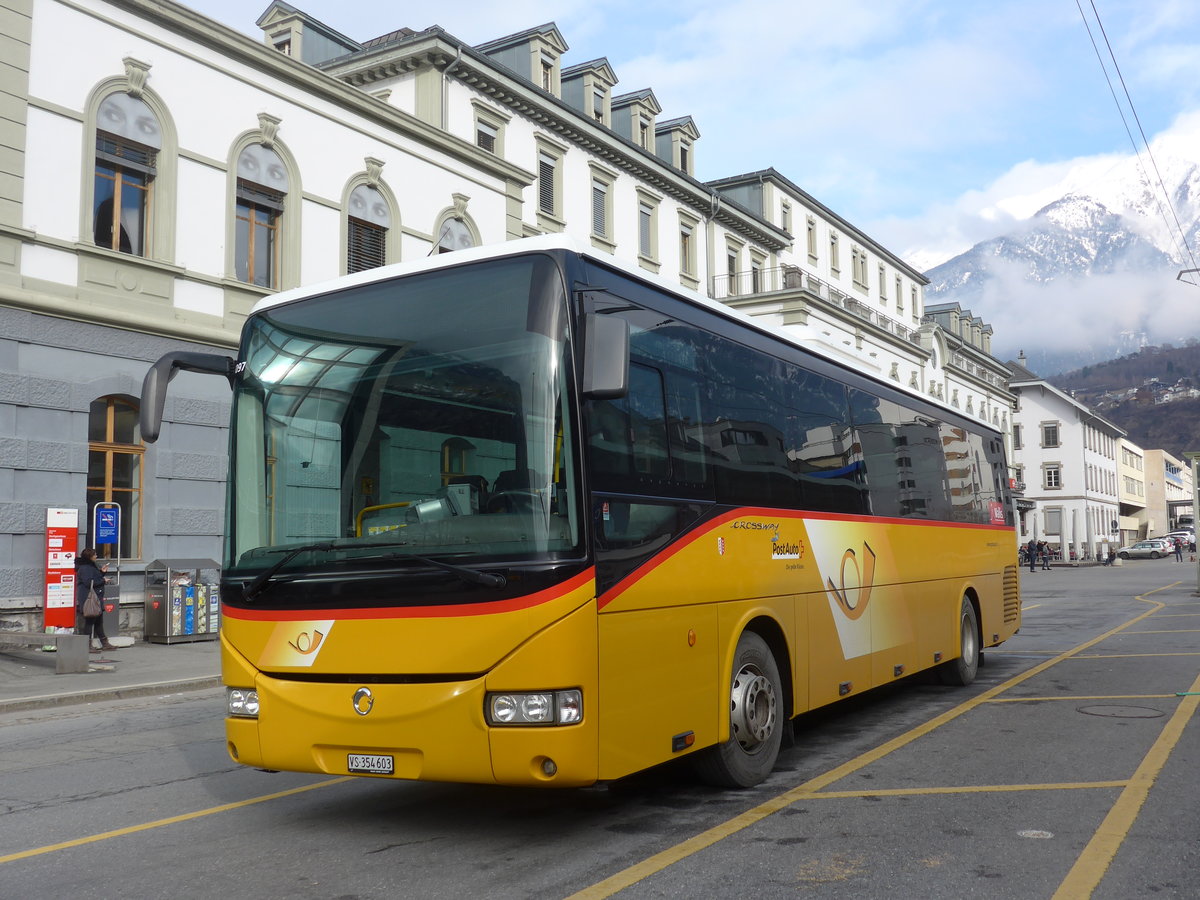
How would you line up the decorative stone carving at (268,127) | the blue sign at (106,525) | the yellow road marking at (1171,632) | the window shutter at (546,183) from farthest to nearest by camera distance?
the window shutter at (546,183) → the decorative stone carving at (268,127) → the yellow road marking at (1171,632) → the blue sign at (106,525)

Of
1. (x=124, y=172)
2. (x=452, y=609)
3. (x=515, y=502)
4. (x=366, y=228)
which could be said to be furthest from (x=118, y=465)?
(x=515, y=502)

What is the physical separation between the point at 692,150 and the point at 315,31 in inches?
615

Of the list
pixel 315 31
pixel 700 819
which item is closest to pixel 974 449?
pixel 700 819

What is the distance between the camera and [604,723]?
535 cm

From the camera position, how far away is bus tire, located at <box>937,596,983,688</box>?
1173 centimetres

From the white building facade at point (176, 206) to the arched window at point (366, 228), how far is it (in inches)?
1.6

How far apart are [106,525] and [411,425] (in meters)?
13.9

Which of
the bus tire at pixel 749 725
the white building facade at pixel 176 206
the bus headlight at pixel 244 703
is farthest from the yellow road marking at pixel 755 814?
the white building facade at pixel 176 206

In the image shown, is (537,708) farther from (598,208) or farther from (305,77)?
(598,208)

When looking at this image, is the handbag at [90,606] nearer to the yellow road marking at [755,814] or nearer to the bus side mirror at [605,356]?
the yellow road marking at [755,814]

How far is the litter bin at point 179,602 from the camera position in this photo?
17922 mm

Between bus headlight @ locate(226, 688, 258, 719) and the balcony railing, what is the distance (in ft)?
120

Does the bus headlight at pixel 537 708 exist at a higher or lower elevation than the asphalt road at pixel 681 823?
higher

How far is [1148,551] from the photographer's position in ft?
262
